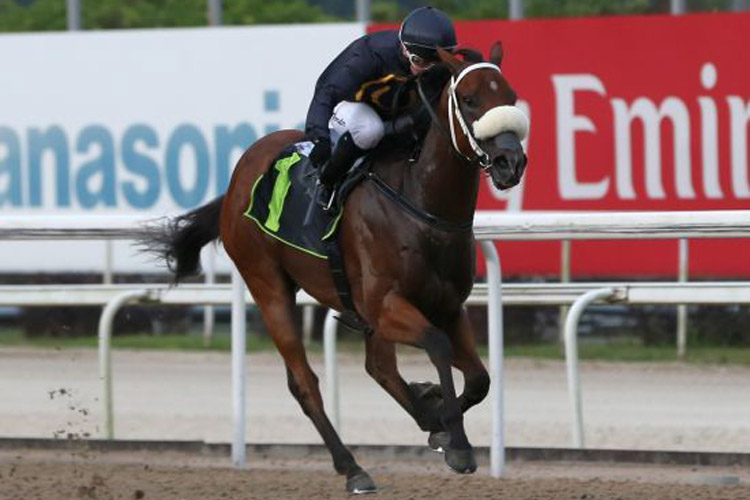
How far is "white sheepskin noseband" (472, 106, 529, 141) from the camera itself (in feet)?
16.6

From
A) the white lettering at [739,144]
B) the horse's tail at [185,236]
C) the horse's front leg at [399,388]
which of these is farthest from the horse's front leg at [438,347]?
the white lettering at [739,144]

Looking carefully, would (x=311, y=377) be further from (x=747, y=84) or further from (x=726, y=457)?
(x=747, y=84)

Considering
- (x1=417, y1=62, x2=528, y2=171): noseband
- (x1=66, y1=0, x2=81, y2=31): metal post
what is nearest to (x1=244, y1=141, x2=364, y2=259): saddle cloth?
(x1=417, y1=62, x2=528, y2=171): noseband

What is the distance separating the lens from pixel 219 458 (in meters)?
6.82

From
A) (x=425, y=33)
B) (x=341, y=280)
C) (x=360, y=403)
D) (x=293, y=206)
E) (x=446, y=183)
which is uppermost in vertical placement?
(x=425, y=33)

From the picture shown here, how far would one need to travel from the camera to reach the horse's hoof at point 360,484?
571 centimetres

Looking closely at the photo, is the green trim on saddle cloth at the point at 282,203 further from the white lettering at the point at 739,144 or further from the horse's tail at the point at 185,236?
the white lettering at the point at 739,144

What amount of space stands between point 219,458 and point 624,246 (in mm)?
3863

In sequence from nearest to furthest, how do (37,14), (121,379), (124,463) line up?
(124,463), (121,379), (37,14)

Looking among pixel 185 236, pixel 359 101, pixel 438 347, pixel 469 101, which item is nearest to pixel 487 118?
pixel 469 101

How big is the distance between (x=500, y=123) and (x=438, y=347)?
0.71 m

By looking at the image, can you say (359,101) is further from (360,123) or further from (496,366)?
(496,366)

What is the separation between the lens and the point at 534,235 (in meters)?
6.39

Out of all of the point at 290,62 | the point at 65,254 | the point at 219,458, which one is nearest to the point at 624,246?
the point at 290,62
